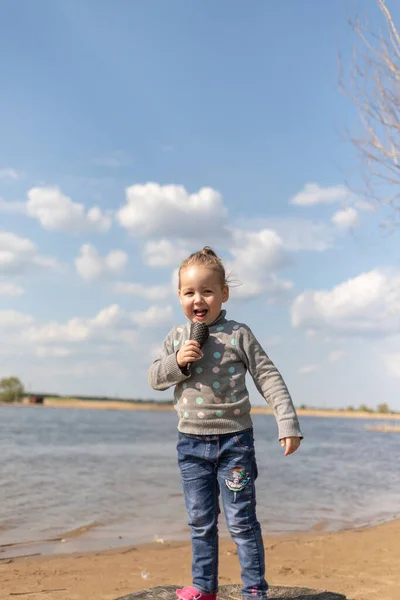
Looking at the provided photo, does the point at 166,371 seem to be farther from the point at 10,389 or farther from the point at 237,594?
the point at 10,389

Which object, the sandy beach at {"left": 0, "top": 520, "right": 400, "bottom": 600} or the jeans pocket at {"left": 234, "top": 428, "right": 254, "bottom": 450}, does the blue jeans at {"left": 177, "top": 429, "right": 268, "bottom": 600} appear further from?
the sandy beach at {"left": 0, "top": 520, "right": 400, "bottom": 600}

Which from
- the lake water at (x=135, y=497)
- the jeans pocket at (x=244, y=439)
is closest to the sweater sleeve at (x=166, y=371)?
the jeans pocket at (x=244, y=439)

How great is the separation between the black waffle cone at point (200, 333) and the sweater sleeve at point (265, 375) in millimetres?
215

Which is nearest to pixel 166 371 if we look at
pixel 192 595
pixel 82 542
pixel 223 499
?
pixel 223 499

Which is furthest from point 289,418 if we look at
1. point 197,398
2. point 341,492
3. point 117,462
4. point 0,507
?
point 117,462

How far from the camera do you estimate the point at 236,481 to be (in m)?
3.17

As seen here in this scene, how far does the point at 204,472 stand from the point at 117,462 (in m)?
13.7

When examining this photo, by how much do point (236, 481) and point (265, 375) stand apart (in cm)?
57

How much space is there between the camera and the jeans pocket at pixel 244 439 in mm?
3199

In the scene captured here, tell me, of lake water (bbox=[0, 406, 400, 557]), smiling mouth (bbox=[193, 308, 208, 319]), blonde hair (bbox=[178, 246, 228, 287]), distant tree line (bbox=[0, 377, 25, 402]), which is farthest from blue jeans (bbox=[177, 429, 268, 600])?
distant tree line (bbox=[0, 377, 25, 402])

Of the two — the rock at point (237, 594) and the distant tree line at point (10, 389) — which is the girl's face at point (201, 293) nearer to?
the rock at point (237, 594)

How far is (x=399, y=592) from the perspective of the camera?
5.00 m

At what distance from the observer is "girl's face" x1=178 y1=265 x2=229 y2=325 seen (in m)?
3.20

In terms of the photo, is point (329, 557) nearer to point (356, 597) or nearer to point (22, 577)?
point (356, 597)
